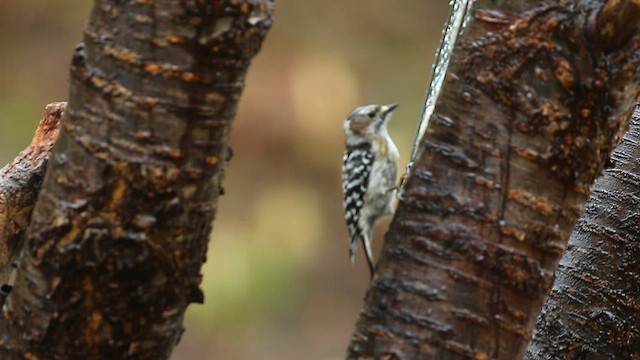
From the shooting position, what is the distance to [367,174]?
288 centimetres

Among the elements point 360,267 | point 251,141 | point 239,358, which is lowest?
point 239,358

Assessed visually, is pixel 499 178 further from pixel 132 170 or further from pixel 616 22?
pixel 132 170

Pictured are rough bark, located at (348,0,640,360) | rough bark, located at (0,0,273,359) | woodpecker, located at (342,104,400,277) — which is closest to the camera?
rough bark, located at (0,0,273,359)

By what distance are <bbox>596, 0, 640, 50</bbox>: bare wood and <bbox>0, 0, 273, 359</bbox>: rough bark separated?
0.49m

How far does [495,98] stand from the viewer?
1586mm

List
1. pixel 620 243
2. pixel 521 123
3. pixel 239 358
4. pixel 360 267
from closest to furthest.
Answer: pixel 521 123 → pixel 620 243 → pixel 239 358 → pixel 360 267

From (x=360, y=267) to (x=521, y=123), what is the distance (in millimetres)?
5989

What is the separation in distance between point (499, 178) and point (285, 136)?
5004mm

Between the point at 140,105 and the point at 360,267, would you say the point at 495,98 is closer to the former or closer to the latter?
the point at 140,105

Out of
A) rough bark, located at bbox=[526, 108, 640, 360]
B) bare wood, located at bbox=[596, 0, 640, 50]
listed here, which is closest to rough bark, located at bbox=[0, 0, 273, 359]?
bare wood, located at bbox=[596, 0, 640, 50]

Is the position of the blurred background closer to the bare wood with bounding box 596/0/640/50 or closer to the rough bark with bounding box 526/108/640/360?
the rough bark with bounding box 526/108/640/360

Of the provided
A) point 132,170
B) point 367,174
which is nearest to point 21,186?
point 132,170

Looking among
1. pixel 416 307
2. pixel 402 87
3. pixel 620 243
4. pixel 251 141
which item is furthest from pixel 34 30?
pixel 416 307

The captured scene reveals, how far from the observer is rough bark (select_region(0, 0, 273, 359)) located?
1434mm
